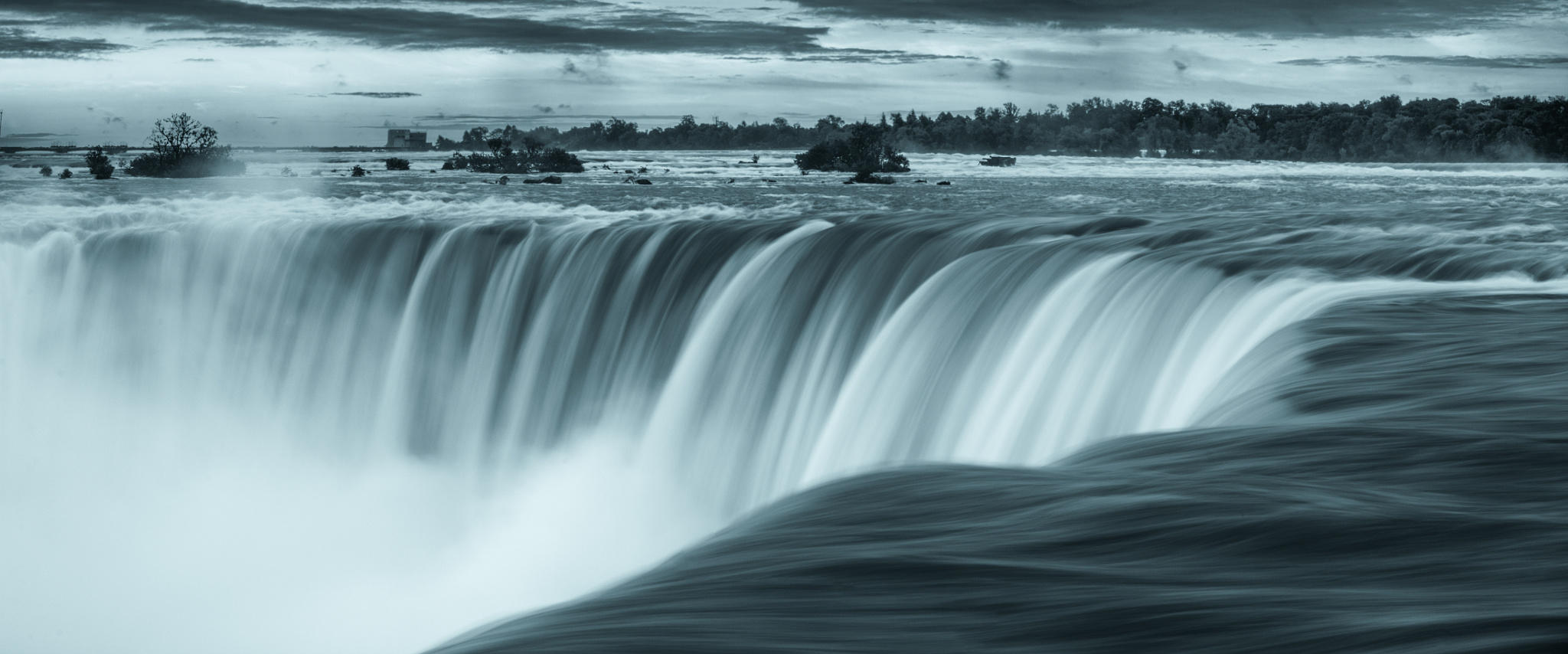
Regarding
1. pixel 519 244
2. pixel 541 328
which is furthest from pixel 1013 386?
pixel 519 244

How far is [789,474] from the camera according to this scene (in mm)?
11094

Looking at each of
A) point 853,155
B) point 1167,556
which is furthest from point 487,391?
point 853,155

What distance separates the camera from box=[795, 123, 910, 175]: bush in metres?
65.4

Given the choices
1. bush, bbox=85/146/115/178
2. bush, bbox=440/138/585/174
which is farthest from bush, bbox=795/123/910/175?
bush, bbox=85/146/115/178

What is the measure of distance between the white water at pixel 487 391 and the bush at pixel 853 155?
46762 millimetres

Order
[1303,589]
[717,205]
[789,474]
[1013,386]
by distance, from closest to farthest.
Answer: [1303,589]
[1013,386]
[789,474]
[717,205]

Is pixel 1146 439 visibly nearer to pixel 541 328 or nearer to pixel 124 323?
pixel 541 328

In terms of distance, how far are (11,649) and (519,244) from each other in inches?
264

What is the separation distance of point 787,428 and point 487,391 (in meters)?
4.80

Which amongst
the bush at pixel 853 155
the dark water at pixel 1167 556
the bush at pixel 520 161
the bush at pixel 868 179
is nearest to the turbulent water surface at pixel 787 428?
the dark water at pixel 1167 556

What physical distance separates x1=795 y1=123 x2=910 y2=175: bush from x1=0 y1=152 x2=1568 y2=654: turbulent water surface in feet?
132

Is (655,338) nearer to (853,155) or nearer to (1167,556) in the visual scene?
(1167,556)

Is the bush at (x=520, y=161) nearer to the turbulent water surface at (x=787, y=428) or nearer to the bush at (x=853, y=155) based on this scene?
the bush at (x=853, y=155)

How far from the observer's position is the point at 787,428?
38.5ft
